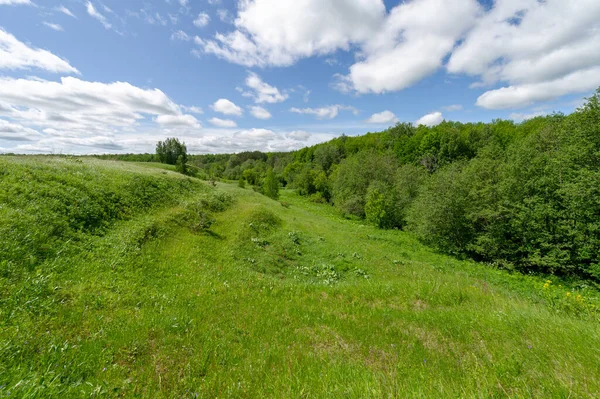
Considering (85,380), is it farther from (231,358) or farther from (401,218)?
(401,218)

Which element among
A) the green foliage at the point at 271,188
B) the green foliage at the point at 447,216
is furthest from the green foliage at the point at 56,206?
the green foliage at the point at 271,188

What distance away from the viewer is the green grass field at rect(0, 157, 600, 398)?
3.74m

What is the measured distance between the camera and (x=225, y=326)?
243 inches

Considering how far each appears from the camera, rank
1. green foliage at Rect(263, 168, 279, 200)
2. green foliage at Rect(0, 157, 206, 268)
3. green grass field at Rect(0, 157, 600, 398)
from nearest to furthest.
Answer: green grass field at Rect(0, 157, 600, 398), green foliage at Rect(0, 157, 206, 268), green foliage at Rect(263, 168, 279, 200)

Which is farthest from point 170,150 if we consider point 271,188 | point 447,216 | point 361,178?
point 447,216

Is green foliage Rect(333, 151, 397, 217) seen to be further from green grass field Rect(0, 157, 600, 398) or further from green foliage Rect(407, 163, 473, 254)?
green grass field Rect(0, 157, 600, 398)

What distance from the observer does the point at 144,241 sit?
37.3ft

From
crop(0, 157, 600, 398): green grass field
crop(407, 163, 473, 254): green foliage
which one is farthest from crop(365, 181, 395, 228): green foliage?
crop(0, 157, 600, 398): green grass field

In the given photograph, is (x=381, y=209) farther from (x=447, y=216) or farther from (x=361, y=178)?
(x=361, y=178)

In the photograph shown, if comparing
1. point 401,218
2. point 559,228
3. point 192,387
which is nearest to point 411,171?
point 401,218

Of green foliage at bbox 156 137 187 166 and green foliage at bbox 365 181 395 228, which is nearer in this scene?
green foliage at bbox 365 181 395 228

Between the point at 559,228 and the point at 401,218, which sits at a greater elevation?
the point at 559,228

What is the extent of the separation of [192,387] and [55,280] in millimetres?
5985

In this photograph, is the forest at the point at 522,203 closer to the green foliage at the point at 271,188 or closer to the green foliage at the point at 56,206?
the green foliage at the point at 271,188
